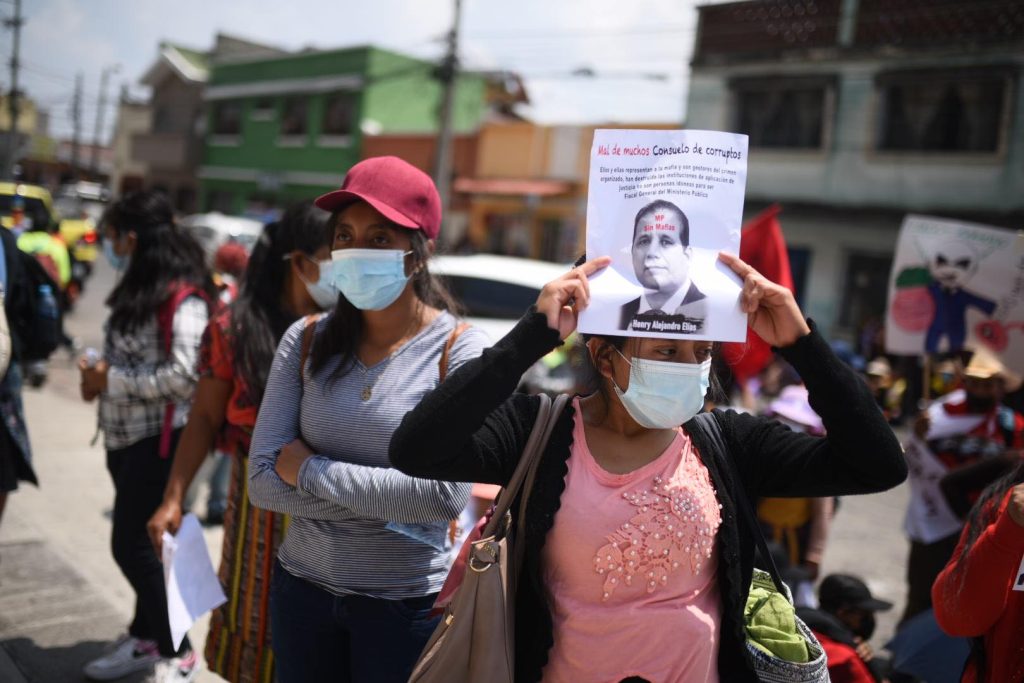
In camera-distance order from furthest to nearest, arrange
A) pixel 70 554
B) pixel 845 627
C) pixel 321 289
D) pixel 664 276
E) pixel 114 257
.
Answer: pixel 70 554, pixel 114 257, pixel 321 289, pixel 845 627, pixel 664 276

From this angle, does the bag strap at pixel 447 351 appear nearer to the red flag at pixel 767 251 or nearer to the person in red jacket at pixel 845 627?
the person in red jacket at pixel 845 627

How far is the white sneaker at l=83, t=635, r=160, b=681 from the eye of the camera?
327 cm

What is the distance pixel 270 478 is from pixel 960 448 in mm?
3279

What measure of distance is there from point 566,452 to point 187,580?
5.16ft

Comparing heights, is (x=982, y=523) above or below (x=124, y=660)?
above

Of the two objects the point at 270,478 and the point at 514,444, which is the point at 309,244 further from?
the point at 514,444

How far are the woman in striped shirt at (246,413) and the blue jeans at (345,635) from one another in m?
0.45

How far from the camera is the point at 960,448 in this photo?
397 centimetres

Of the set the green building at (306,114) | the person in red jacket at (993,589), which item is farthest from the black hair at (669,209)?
the green building at (306,114)

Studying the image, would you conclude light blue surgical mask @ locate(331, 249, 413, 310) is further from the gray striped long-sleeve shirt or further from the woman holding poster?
the woman holding poster

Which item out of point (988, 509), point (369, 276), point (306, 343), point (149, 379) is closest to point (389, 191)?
point (369, 276)

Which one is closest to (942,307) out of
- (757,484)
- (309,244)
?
(757,484)

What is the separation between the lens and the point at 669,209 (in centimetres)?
163

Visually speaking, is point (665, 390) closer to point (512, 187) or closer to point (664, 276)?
point (664, 276)
